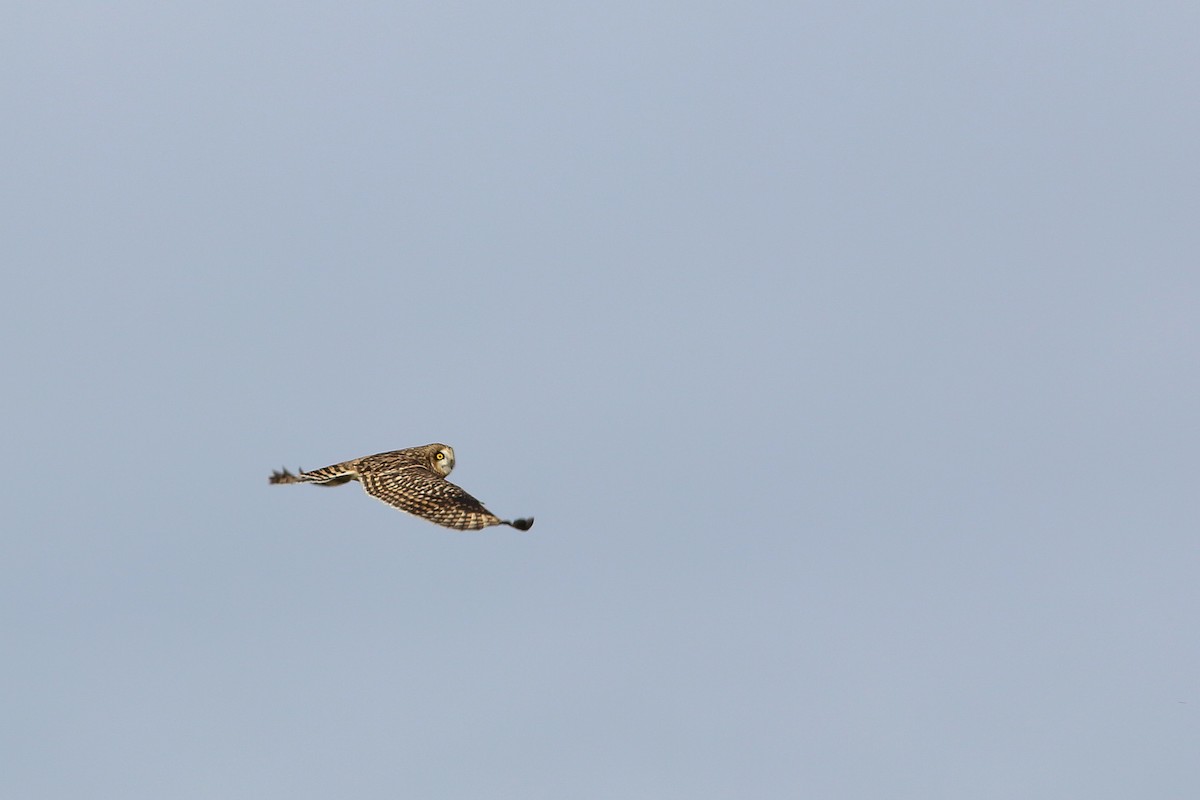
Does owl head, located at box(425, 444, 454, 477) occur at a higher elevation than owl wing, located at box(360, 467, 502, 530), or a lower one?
higher

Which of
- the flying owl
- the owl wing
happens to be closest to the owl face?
the flying owl

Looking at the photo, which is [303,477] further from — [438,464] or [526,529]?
[526,529]

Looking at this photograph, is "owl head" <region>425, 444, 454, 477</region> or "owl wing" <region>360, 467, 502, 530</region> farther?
"owl head" <region>425, 444, 454, 477</region>

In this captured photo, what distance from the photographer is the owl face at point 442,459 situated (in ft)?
192

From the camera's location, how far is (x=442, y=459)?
5916 cm

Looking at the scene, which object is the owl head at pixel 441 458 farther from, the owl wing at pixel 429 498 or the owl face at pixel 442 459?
the owl wing at pixel 429 498

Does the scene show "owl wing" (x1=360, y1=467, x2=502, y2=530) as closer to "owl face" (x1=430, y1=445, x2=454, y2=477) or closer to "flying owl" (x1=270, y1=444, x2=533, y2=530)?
"flying owl" (x1=270, y1=444, x2=533, y2=530)

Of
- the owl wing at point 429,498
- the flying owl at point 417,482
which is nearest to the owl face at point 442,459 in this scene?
the flying owl at point 417,482

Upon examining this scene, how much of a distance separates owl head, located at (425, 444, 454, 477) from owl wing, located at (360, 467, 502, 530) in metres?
5.16

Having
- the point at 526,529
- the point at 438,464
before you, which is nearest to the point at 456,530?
the point at 526,529

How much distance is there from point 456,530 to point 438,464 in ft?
43.4

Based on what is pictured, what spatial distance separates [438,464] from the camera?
5866 cm

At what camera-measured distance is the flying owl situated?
152 feet

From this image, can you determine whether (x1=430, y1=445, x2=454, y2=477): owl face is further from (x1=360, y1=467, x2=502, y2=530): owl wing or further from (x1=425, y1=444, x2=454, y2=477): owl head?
(x1=360, y1=467, x2=502, y2=530): owl wing
